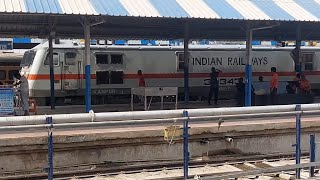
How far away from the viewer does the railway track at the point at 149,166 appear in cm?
977

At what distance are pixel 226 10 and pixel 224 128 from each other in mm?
5708

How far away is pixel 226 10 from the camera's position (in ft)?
52.2

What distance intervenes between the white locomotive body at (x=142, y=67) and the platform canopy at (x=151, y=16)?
2.62 ft

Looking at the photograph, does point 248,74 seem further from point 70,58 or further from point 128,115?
point 128,115

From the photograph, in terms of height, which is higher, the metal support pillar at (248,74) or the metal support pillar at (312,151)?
the metal support pillar at (248,74)

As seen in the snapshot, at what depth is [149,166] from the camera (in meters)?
10.6

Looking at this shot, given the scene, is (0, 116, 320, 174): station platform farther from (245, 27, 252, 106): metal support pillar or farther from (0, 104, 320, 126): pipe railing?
(245, 27, 252, 106): metal support pillar

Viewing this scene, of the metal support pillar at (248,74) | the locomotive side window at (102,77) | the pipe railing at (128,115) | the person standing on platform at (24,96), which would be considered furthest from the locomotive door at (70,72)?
the pipe railing at (128,115)

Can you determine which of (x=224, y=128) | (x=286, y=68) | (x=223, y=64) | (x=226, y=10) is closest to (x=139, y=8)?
(x=226, y=10)

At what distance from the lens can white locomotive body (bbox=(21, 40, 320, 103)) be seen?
68.9ft

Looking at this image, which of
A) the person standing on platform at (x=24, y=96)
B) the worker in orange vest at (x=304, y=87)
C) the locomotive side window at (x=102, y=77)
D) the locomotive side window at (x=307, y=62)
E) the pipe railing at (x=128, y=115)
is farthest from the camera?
the locomotive side window at (x=307, y=62)

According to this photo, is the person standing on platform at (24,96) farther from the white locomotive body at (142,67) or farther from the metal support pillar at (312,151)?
the metal support pillar at (312,151)

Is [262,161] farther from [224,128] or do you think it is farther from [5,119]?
[5,119]

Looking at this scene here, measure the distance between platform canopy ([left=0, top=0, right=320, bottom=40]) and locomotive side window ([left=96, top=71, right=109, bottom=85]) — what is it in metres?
1.69
